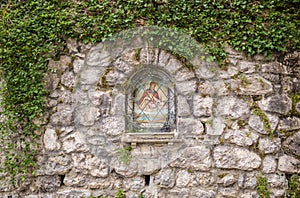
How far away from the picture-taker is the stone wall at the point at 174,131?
314 cm

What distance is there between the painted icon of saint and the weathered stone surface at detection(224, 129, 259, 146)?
89 centimetres

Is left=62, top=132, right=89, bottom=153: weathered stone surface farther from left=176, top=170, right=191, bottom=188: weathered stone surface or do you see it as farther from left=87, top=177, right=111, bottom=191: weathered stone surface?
left=176, top=170, right=191, bottom=188: weathered stone surface

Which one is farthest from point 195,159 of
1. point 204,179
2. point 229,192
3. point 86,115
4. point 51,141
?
point 51,141

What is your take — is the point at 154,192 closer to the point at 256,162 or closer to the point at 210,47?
the point at 256,162

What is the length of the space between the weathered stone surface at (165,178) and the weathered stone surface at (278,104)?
1219 mm

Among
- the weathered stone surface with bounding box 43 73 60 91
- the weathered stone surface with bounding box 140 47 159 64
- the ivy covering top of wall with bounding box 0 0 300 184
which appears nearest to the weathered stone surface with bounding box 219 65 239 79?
the ivy covering top of wall with bounding box 0 0 300 184

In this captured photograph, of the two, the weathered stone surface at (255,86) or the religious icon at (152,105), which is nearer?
the weathered stone surface at (255,86)

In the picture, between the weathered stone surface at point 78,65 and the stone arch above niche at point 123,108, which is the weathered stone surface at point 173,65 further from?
the weathered stone surface at point 78,65

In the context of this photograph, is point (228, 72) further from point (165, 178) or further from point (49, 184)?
point (49, 184)

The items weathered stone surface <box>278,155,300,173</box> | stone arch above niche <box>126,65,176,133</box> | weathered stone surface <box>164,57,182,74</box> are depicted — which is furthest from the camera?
stone arch above niche <box>126,65,176,133</box>

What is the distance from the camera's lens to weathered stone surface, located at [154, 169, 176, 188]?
3.19 meters

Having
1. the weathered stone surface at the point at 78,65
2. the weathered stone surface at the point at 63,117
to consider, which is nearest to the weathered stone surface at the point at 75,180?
the weathered stone surface at the point at 63,117

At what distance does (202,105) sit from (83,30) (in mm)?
1550

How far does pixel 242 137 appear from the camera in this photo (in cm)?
315
